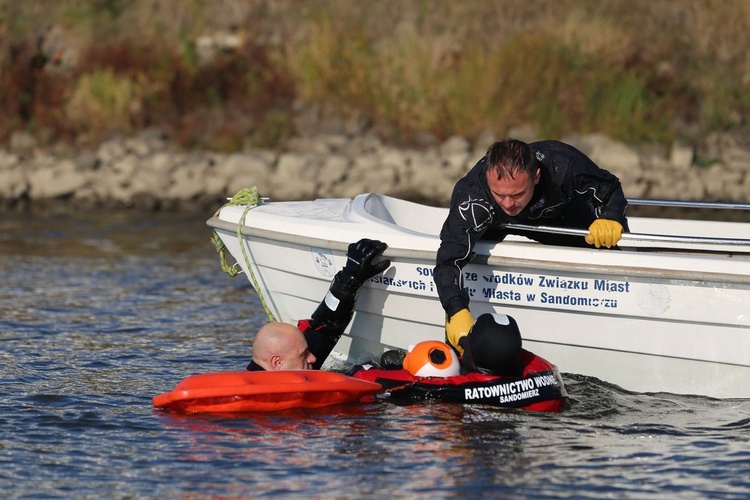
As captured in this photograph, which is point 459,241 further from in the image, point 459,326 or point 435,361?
point 435,361

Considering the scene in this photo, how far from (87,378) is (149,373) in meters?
0.41

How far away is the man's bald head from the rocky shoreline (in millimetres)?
9873

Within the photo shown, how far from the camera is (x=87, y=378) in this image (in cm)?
764

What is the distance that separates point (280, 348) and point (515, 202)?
61.3 inches

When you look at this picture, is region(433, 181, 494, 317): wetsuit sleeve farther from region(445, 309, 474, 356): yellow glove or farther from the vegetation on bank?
the vegetation on bank

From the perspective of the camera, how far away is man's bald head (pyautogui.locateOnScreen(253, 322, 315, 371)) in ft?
22.4

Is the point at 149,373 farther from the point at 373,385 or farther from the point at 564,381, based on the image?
the point at 564,381

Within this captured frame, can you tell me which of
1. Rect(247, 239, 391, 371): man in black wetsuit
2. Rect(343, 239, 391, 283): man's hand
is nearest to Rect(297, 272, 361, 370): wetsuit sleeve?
Rect(247, 239, 391, 371): man in black wetsuit

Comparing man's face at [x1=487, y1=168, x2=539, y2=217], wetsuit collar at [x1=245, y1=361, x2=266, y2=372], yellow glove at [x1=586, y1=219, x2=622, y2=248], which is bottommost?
wetsuit collar at [x1=245, y1=361, x2=266, y2=372]

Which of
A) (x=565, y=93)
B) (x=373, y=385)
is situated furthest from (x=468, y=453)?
(x=565, y=93)

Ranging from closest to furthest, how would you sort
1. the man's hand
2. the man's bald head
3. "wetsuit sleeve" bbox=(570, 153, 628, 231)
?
1. the man's bald head
2. "wetsuit sleeve" bbox=(570, 153, 628, 231)
3. the man's hand

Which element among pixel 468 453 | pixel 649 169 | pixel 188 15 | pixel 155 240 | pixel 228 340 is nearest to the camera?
pixel 468 453

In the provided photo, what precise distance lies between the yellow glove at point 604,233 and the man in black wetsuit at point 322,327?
1229 millimetres

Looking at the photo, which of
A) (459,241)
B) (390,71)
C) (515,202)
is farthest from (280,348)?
(390,71)
